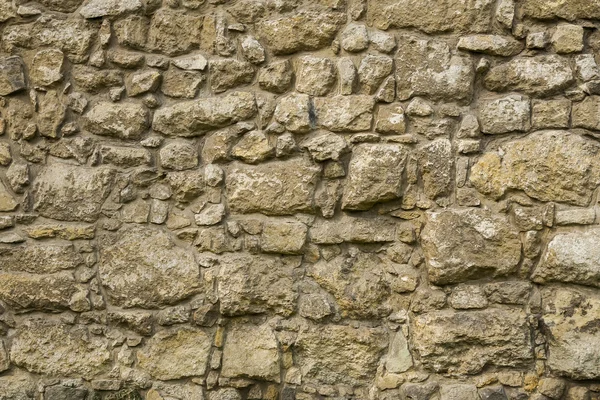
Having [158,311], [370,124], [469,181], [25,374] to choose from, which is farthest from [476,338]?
[25,374]

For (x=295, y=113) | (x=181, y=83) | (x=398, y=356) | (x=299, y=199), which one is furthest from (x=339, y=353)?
(x=181, y=83)

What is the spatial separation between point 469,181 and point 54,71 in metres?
2.10

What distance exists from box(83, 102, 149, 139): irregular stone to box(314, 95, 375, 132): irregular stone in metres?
0.89

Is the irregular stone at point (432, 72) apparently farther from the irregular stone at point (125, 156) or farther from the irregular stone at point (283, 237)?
the irregular stone at point (125, 156)

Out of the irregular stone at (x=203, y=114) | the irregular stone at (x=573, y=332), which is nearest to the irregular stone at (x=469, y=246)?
the irregular stone at (x=573, y=332)

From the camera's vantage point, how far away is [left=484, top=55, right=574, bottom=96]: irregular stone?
2916 mm

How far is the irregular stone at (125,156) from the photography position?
10.8 feet

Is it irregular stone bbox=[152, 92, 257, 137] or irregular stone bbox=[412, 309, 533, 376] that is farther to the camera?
irregular stone bbox=[152, 92, 257, 137]

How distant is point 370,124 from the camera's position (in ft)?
10.1

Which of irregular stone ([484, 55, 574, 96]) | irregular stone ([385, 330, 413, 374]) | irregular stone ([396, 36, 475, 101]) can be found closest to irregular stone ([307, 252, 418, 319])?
irregular stone ([385, 330, 413, 374])

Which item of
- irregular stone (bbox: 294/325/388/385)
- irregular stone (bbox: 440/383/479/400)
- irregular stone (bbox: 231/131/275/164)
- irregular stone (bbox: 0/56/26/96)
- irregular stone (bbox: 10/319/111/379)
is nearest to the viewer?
irregular stone (bbox: 440/383/479/400)

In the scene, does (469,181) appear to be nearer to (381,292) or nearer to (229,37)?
(381,292)

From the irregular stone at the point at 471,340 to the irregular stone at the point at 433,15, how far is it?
1.28 metres

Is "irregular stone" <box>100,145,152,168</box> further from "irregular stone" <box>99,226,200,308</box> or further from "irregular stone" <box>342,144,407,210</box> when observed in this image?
"irregular stone" <box>342,144,407,210</box>
